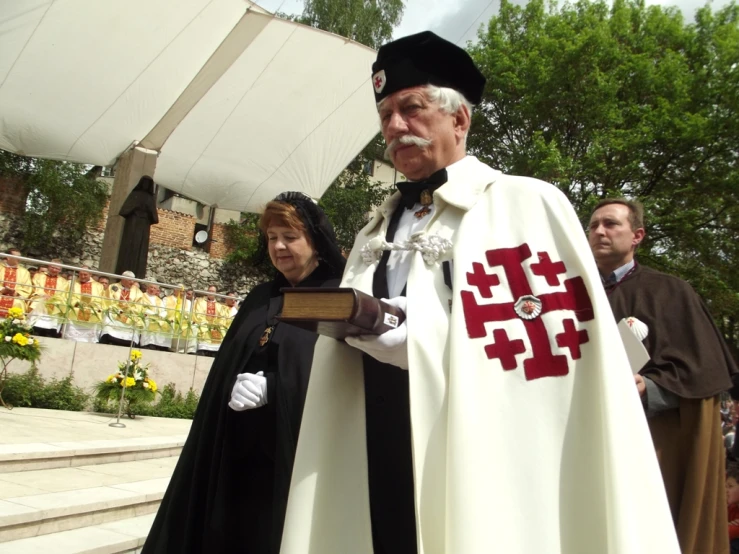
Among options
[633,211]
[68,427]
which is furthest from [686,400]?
[68,427]

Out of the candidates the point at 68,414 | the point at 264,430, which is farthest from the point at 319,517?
the point at 68,414

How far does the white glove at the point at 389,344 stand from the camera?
4.99 feet

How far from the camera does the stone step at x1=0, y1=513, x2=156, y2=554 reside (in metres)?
3.84

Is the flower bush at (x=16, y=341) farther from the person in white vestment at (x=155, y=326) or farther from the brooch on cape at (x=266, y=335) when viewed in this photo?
the brooch on cape at (x=266, y=335)

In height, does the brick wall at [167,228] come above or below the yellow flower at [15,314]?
above

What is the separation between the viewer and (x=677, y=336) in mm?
2623

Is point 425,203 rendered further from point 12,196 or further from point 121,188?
point 12,196

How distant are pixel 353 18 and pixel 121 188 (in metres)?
12.3

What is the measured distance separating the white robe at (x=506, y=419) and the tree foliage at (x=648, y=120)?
13.9 m

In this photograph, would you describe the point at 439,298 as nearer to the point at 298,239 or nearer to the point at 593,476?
the point at 593,476

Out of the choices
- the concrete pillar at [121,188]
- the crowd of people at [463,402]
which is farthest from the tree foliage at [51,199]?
the crowd of people at [463,402]

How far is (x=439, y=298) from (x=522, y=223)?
30 centimetres

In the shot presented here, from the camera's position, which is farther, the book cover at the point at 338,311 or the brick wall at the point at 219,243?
the brick wall at the point at 219,243

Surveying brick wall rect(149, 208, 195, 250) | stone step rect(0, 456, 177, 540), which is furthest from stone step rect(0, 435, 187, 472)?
brick wall rect(149, 208, 195, 250)
